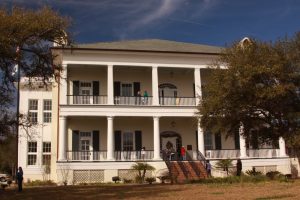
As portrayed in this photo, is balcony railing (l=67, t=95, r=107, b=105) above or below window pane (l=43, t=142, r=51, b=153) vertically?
above

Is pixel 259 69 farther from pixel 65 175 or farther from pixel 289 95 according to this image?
pixel 65 175

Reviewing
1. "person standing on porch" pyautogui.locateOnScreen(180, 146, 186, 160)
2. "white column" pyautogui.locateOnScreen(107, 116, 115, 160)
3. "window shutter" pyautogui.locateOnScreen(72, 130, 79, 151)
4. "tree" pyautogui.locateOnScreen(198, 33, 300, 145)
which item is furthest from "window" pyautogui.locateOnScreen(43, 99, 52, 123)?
"tree" pyautogui.locateOnScreen(198, 33, 300, 145)

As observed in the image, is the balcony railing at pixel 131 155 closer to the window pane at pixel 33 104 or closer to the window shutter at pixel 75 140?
the window shutter at pixel 75 140

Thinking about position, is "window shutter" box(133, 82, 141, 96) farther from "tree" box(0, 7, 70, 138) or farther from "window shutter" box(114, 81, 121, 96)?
"tree" box(0, 7, 70, 138)

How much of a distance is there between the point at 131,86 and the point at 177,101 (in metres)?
3.94

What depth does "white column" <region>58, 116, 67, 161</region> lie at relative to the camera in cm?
3312

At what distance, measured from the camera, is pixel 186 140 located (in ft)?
125

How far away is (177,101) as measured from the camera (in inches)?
1444

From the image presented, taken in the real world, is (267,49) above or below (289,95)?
above

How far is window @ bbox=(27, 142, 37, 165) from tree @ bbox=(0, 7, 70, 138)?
1759cm

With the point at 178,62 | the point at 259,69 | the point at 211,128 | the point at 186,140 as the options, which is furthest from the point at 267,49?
the point at 186,140

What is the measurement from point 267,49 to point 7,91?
13.0 metres

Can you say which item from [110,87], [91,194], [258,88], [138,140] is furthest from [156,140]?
[91,194]

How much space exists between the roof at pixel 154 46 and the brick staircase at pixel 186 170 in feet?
27.8
